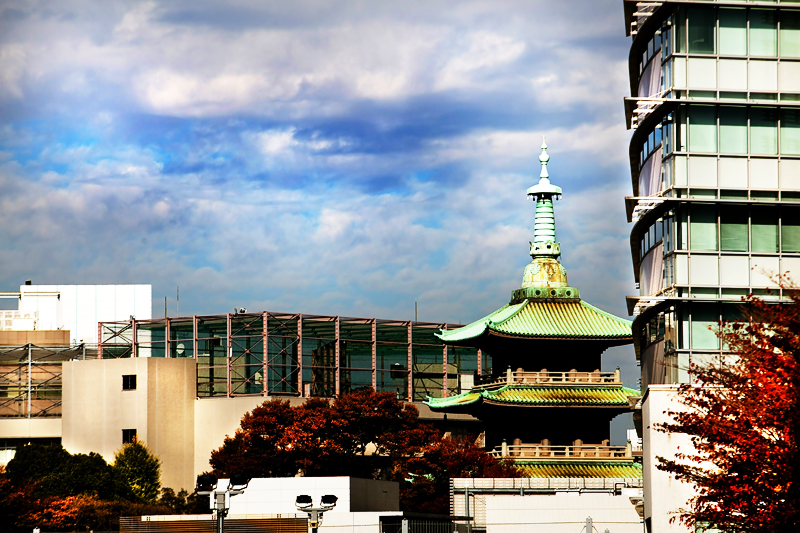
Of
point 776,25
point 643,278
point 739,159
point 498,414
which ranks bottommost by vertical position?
point 498,414

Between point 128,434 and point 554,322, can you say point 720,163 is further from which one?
point 128,434

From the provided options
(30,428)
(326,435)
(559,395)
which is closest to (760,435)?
(559,395)

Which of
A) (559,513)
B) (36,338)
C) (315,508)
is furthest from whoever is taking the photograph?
(36,338)

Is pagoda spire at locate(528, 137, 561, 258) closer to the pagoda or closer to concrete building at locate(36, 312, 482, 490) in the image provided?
the pagoda

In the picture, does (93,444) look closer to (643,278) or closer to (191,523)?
(191,523)

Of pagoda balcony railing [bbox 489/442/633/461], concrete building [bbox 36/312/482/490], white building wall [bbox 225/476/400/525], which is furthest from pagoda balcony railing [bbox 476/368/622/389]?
concrete building [bbox 36/312/482/490]

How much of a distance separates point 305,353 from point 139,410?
1498 centimetres

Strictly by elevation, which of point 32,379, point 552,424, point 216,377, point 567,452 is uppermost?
point 32,379

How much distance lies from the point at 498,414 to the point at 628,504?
21887mm

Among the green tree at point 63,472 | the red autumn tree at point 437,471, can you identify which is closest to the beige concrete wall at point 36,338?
the green tree at point 63,472

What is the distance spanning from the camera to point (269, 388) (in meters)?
100

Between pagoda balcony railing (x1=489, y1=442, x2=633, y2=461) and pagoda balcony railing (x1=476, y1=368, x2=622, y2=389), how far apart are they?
4.05 m

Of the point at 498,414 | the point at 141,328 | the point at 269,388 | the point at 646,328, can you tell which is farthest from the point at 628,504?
the point at 141,328

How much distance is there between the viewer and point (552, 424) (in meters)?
74.6
